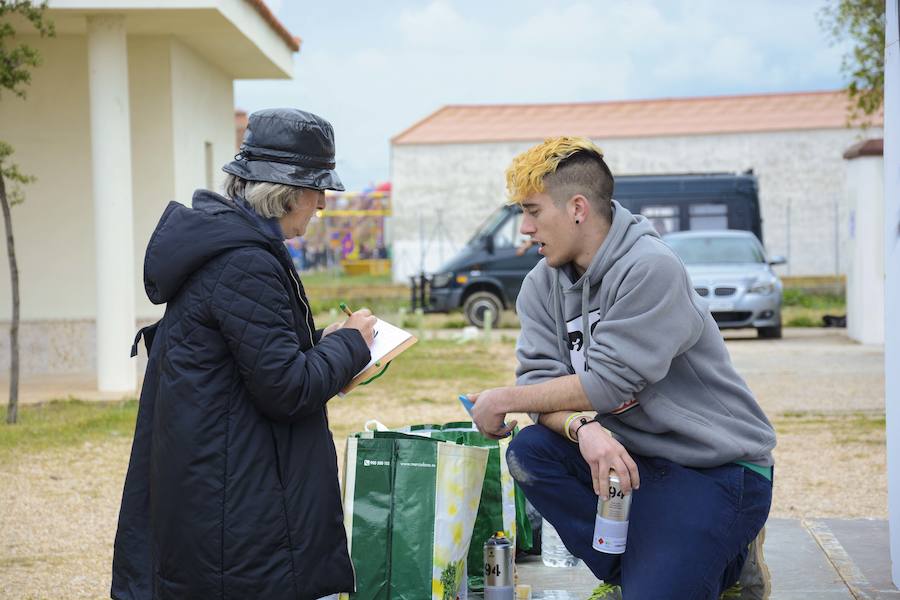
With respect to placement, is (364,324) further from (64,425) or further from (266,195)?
(64,425)

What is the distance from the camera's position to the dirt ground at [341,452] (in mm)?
5618

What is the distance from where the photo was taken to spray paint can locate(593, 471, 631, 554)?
3.48 metres

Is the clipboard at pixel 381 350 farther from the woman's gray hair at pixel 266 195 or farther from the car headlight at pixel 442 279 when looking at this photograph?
the car headlight at pixel 442 279

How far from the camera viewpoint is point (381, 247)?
138ft

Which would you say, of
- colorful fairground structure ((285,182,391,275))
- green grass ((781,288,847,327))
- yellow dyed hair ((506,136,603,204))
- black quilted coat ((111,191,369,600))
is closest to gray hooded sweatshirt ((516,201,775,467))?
yellow dyed hair ((506,136,603,204))

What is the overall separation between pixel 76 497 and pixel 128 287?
481cm

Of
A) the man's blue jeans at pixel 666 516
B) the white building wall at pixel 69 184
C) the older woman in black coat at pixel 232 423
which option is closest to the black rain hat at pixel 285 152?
the older woman in black coat at pixel 232 423

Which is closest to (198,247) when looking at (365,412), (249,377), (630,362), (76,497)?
(249,377)

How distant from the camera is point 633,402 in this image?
3594 mm

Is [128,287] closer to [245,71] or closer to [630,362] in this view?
[245,71]

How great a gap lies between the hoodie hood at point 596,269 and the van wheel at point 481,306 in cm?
1659

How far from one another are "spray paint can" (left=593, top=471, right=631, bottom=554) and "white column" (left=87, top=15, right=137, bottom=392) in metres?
8.83

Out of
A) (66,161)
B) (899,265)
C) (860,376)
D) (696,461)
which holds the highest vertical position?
(66,161)

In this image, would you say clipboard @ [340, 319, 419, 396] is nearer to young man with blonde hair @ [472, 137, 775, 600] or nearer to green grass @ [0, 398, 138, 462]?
young man with blonde hair @ [472, 137, 775, 600]
